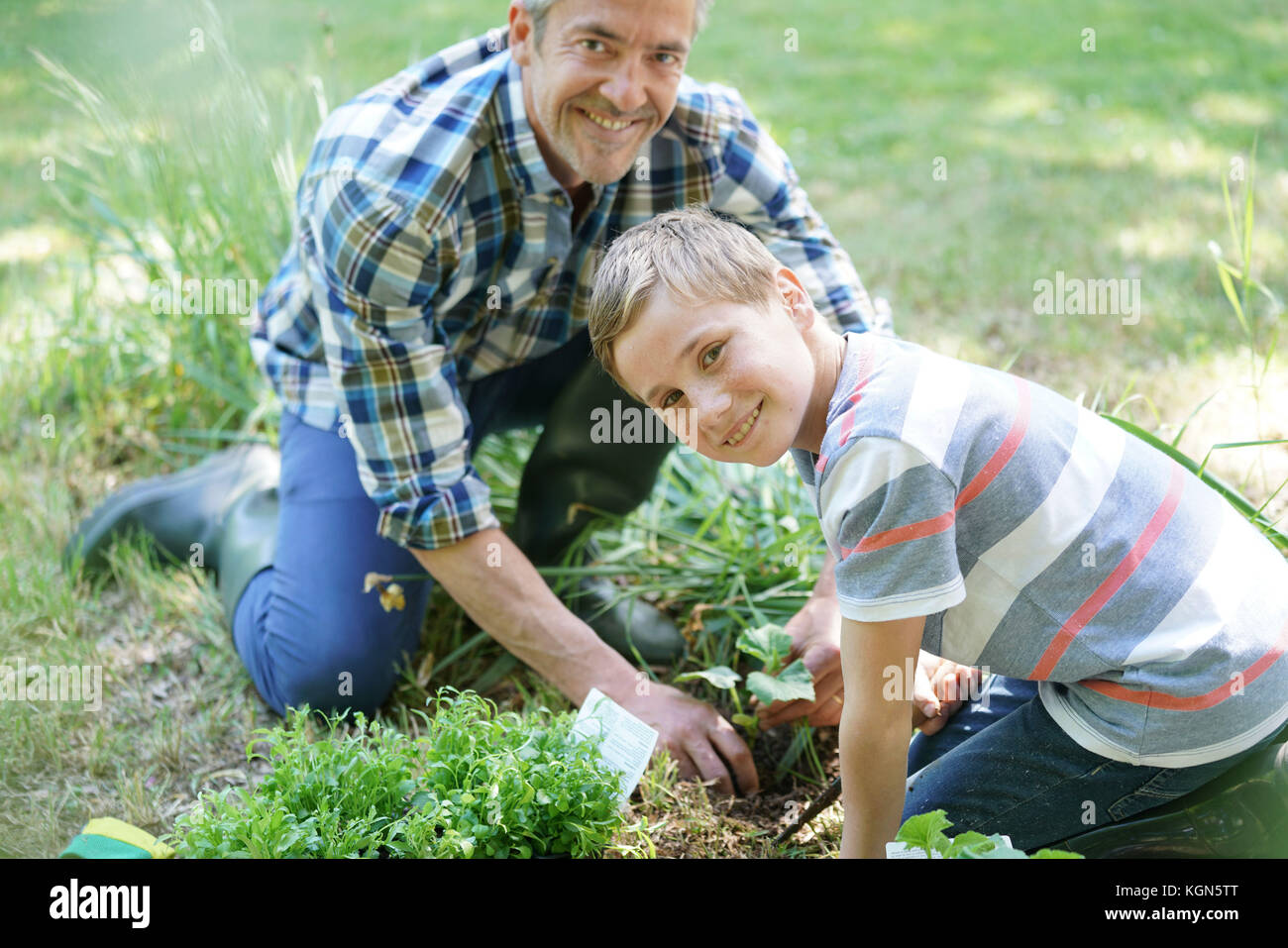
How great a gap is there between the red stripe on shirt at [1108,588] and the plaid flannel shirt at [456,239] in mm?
783

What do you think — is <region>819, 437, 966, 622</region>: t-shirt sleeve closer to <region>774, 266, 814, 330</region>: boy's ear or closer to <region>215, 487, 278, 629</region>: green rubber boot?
<region>774, 266, 814, 330</region>: boy's ear

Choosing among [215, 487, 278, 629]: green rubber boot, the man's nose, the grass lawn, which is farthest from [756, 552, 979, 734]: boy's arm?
Answer: [215, 487, 278, 629]: green rubber boot

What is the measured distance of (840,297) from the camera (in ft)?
6.77

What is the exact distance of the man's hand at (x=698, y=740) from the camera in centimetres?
179

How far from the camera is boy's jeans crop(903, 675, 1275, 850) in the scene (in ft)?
4.81

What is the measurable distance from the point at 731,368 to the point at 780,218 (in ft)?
2.71

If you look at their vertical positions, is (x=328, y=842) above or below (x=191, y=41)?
below

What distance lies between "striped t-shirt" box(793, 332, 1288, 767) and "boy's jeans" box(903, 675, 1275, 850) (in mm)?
55

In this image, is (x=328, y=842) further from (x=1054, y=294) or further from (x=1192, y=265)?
(x=1192, y=265)

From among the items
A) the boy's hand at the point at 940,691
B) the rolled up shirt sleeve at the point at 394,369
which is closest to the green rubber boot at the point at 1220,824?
the boy's hand at the point at 940,691

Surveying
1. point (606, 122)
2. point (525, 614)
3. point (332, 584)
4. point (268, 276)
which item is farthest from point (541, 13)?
point (268, 276)
